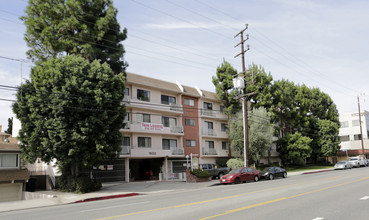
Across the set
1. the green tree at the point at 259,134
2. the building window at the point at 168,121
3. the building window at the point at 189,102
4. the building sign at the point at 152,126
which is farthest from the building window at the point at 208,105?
the building sign at the point at 152,126

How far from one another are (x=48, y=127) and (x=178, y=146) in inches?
793

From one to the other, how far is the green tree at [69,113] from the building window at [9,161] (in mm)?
5575

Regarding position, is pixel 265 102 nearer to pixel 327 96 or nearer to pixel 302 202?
pixel 327 96

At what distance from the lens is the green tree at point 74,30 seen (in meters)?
26.0

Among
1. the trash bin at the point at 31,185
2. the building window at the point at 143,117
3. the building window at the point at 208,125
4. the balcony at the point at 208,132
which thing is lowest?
the trash bin at the point at 31,185

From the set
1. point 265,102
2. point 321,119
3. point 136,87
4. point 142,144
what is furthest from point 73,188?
point 321,119

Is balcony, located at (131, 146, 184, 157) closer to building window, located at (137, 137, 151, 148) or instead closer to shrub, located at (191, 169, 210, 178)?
building window, located at (137, 137, 151, 148)

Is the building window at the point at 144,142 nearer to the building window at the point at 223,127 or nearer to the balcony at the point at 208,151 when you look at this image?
the balcony at the point at 208,151

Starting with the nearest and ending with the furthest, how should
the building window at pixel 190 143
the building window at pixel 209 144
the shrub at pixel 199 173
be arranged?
the shrub at pixel 199 173
the building window at pixel 190 143
the building window at pixel 209 144

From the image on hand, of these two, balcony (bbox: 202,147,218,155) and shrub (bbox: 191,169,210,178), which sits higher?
balcony (bbox: 202,147,218,155)

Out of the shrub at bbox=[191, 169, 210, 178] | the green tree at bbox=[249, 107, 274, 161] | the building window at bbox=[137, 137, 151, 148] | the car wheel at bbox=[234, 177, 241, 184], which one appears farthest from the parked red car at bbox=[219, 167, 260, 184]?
the green tree at bbox=[249, 107, 274, 161]

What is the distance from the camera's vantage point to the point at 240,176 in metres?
24.9

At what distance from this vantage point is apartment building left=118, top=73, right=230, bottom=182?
1321 inches

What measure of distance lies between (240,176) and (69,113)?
46.7 ft
